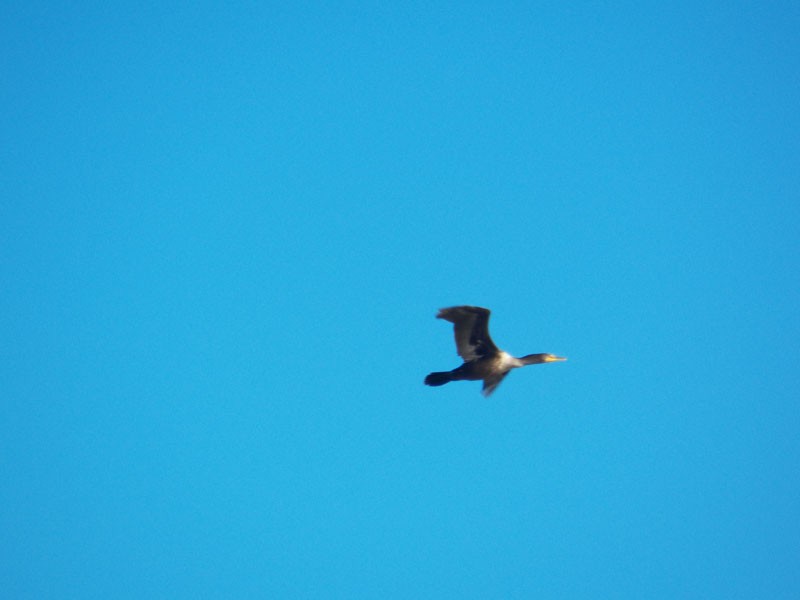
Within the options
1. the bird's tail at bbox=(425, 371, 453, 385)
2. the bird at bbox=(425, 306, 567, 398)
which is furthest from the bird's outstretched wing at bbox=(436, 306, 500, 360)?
the bird's tail at bbox=(425, 371, 453, 385)

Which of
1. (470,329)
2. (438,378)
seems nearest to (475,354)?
(470,329)

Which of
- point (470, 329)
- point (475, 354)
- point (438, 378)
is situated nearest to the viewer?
point (438, 378)

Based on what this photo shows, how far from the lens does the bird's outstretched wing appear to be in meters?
15.9

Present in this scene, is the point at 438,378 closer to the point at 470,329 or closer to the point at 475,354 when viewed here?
the point at 475,354

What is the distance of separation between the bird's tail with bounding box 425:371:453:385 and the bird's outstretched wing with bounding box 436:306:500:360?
25.2 inches

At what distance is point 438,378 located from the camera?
16.3 meters

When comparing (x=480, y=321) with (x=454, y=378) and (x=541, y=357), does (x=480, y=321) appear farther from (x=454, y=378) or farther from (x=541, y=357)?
(x=541, y=357)

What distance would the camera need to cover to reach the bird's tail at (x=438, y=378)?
16.3 m

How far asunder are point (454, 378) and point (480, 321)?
4.26 feet

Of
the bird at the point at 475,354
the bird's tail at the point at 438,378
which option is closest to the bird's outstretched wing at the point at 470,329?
the bird at the point at 475,354

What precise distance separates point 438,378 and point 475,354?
3.35 ft

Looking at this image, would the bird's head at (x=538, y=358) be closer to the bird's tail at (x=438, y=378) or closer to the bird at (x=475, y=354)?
the bird at (x=475, y=354)

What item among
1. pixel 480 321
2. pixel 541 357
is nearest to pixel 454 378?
pixel 480 321

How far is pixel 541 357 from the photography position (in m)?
18.1
